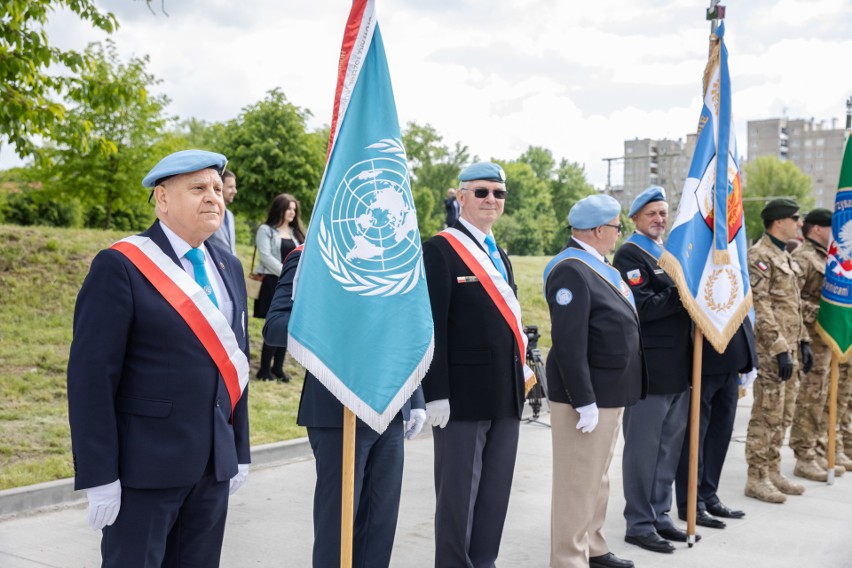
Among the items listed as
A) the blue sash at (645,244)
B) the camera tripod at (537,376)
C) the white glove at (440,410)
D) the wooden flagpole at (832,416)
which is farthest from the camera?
the camera tripod at (537,376)

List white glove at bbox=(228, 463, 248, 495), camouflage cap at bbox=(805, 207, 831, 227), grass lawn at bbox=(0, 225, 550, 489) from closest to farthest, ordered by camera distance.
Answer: white glove at bbox=(228, 463, 248, 495) → grass lawn at bbox=(0, 225, 550, 489) → camouflage cap at bbox=(805, 207, 831, 227)

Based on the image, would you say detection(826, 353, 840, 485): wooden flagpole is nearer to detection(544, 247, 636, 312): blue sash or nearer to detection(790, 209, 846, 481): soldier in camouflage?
detection(790, 209, 846, 481): soldier in camouflage

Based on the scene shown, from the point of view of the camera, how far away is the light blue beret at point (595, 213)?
504 cm

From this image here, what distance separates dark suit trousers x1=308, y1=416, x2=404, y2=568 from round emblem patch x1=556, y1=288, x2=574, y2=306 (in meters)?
1.31

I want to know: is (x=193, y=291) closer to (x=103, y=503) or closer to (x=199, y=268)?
(x=199, y=268)

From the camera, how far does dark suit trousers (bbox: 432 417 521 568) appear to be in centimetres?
459

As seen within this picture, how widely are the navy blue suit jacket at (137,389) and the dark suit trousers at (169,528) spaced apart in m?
0.07

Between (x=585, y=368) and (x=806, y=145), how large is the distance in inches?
6540

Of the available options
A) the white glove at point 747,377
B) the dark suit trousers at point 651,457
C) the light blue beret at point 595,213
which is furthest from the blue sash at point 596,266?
the white glove at point 747,377

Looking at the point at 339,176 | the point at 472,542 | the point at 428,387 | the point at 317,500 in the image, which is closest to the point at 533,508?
the point at 472,542

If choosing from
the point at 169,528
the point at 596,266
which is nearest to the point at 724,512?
the point at 596,266

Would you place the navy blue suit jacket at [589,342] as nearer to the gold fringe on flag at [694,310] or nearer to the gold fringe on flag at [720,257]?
the gold fringe on flag at [694,310]

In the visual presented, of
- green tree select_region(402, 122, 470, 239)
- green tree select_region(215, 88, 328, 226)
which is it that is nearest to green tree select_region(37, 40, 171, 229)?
green tree select_region(215, 88, 328, 226)

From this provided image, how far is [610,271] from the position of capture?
16.9 ft
